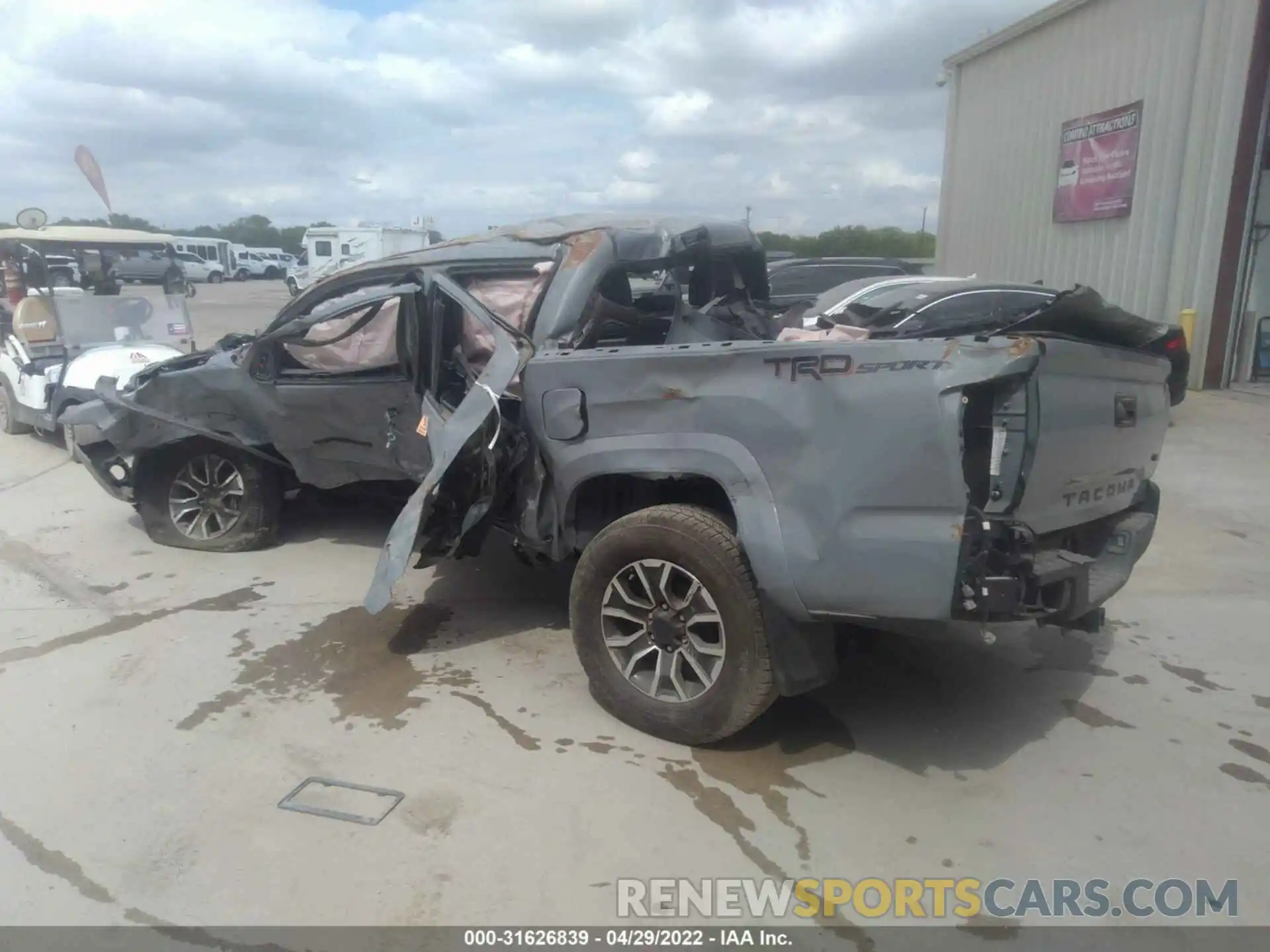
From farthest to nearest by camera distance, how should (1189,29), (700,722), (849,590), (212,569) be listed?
(1189,29) → (212,569) → (700,722) → (849,590)

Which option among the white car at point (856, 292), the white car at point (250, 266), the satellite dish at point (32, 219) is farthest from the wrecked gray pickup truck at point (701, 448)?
the white car at point (250, 266)

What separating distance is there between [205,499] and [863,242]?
77.9ft

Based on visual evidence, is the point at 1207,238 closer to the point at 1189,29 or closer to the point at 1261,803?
the point at 1189,29

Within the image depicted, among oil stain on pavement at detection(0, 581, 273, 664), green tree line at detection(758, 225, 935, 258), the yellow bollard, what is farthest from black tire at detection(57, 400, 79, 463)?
green tree line at detection(758, 225, 935, 258)

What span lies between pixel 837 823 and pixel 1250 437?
8.00 metres

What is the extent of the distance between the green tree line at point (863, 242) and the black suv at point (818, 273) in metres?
12.3

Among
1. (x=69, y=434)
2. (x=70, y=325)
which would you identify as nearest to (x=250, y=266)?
(x=70, y=325)

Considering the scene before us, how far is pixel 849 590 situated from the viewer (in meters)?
3.10

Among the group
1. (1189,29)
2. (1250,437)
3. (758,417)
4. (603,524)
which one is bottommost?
(1250,437)

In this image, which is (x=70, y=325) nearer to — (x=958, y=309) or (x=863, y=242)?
(x=958, y=309)

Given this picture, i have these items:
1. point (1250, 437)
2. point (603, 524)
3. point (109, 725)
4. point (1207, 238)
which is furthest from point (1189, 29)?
point (109, 725)

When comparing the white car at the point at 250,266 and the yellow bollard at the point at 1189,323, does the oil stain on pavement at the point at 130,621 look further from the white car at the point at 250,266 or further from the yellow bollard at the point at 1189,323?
the white car at the point at 250,266

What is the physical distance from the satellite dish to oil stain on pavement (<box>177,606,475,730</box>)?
6224 mm

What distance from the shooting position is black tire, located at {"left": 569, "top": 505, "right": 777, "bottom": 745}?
3336 mm
